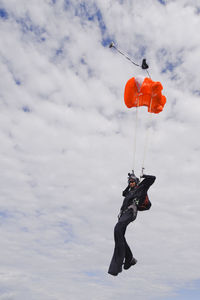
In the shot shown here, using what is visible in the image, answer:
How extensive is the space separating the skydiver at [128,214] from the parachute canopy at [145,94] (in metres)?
2.82

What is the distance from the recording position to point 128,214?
411 inches

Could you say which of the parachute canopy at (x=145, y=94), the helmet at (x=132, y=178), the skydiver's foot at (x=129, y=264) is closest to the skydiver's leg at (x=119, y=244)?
the skydiver's foot at (x=129, y=264)

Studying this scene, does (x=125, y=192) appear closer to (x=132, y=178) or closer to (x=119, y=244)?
(x=132, y=178)

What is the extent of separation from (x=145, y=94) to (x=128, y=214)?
15.2 ft

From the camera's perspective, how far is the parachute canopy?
38.8 feet

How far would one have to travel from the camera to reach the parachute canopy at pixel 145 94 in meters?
11.8

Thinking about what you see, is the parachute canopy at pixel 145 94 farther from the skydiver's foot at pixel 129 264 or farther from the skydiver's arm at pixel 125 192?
the skydiver's foot at pixel 129 264

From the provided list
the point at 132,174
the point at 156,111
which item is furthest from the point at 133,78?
the point at 132,174

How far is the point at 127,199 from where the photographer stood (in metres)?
10.8

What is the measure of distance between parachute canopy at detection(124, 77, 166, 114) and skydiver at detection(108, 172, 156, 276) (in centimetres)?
282

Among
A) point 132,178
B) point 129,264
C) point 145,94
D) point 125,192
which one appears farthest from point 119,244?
point 145,94

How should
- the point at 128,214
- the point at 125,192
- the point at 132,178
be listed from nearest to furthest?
the point at 128,214 < the point at 132,178 < the point at 125,192

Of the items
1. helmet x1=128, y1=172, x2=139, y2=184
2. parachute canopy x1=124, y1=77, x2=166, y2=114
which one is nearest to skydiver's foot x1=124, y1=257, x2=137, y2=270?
helmet x1=128, y1=172, x2=139, y2=184

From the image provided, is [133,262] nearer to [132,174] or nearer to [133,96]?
[132,174]
